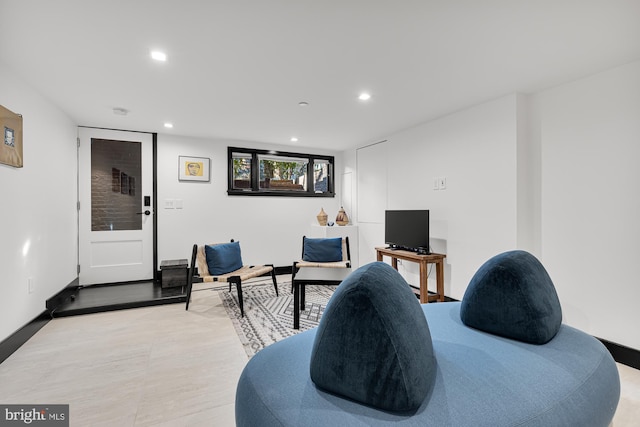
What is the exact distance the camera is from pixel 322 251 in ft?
13.4

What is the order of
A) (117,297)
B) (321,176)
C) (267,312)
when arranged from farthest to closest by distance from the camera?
(321,176) < (117,297) < (267,312)

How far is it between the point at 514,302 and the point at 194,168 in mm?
4556

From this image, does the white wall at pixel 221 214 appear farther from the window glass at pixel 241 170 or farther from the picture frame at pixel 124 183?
the picture frame at pixel 124 183

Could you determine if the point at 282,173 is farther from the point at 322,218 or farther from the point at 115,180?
the point at 115,180

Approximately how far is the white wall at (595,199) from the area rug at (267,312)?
2.40m

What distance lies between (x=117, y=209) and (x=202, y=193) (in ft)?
3.83

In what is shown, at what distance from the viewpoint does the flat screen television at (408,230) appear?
11.9ft

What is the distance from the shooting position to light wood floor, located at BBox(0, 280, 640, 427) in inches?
67.4

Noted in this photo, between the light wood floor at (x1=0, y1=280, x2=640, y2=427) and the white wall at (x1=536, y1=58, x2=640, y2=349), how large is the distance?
48 centimetres

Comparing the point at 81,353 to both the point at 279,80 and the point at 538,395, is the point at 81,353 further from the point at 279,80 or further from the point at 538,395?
the point at 538,395

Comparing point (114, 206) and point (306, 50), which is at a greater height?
point (306, 50)

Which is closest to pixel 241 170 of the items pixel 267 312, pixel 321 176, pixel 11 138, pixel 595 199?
pixel 321 176

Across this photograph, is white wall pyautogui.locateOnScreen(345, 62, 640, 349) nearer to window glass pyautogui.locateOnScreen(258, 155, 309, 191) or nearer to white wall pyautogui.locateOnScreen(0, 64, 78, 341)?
window glass pyautogui.locateOnScreen(258, 155, 309, 191)

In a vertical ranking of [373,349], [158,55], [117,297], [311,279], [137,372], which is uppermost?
[158,55]
